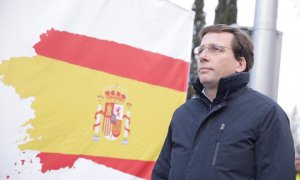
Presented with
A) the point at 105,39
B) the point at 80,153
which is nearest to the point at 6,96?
the point at 80,153

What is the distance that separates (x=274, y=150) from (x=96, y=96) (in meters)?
1.41

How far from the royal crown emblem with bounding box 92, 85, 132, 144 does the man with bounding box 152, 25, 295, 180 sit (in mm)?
735

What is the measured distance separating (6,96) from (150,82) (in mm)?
1185

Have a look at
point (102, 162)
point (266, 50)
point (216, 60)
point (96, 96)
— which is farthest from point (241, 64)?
point (266, 50)

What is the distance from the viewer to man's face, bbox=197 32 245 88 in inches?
82.0

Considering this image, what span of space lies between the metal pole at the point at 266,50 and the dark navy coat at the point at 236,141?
4.88 ft

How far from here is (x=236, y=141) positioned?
74.0 inches

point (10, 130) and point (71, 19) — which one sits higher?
point (71, 19)

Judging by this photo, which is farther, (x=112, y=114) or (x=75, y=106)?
(x=112, y=114)

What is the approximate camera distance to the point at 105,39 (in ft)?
9.78

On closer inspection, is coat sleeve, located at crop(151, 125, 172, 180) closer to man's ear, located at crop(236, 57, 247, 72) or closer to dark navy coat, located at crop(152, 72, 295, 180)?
dark navy coat, located at crop(152, 72, 295, 180)

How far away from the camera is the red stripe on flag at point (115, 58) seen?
2701mm

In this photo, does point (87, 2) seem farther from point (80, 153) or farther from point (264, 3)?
point (264, 3)

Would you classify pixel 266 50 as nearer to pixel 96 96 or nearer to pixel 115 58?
pixel 115 58
